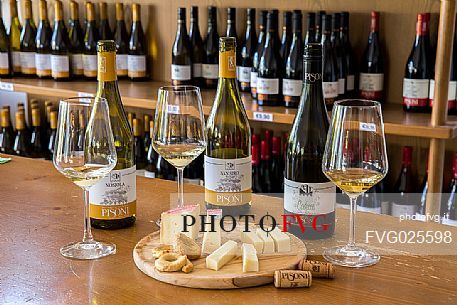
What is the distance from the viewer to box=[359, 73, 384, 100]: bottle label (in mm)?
2127

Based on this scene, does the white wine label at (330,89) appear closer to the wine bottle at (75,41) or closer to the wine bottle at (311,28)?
the wine bottle at (311,28)

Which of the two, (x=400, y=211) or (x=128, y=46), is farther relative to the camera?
(x=128, y=46)

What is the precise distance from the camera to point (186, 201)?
1228 mm

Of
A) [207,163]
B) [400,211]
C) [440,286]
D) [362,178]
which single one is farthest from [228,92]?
[400,211]

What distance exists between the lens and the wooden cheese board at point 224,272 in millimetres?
870

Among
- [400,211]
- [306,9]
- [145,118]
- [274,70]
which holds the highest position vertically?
[306,9]

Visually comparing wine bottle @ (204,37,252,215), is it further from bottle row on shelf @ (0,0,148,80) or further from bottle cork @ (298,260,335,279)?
bottle row on shelf @ (0,0,148,80)

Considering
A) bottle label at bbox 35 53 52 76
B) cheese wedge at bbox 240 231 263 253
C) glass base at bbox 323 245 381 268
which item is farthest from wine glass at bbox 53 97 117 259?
bottle label at bbox 35 53 52 76

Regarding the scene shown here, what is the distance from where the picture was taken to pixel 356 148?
93 centimetres

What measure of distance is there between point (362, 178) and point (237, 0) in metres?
1.58

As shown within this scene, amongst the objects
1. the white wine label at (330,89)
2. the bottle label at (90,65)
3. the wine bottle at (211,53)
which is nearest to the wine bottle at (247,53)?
the wine bottle at (211,53)

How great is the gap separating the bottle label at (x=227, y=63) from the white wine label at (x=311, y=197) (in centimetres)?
20

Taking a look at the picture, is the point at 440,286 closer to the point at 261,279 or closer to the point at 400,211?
the point at 261,279

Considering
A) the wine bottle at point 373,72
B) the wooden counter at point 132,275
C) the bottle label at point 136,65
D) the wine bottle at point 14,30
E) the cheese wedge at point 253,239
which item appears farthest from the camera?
the wine bottle at point 14,30
